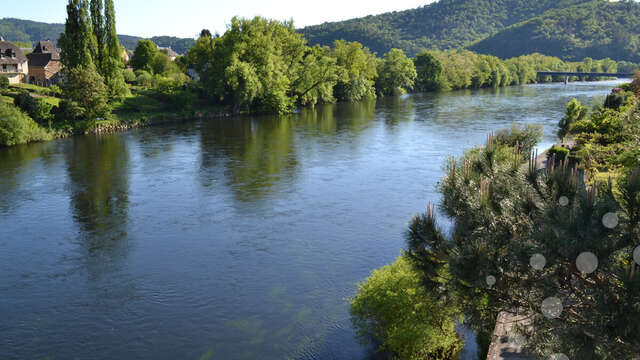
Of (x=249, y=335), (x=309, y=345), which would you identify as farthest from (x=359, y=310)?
(x=249, y=335)

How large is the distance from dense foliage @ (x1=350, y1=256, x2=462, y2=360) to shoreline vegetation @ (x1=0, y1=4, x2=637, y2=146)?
140 ft

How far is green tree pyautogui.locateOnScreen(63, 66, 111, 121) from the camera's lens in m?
54.1

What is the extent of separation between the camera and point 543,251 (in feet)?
25.0

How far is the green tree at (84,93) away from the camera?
54.1 meters

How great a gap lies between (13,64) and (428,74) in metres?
83.3

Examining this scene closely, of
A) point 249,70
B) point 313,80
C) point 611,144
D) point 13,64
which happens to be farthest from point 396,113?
point 13,64

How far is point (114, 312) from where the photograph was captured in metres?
17.8

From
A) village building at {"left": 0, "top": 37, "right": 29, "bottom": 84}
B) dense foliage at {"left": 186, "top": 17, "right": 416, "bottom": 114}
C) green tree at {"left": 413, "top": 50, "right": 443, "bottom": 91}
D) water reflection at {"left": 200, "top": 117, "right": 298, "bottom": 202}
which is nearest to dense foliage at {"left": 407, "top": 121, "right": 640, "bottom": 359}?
water reflection at {"left": 200, "top": 117, "right": 298, "bottom": 202}

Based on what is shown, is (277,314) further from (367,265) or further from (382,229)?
(382,229)

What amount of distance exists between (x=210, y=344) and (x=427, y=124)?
4874cm

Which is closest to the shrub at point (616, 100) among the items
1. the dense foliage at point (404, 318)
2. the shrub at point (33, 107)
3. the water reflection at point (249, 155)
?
the water reflection at point (249, 155)

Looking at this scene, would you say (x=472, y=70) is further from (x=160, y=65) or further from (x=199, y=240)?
(x=199, y=240)

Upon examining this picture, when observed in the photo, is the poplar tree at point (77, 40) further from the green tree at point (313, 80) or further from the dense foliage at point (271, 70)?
the green tree at point (313, 80)

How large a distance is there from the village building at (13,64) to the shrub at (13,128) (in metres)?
36.7
